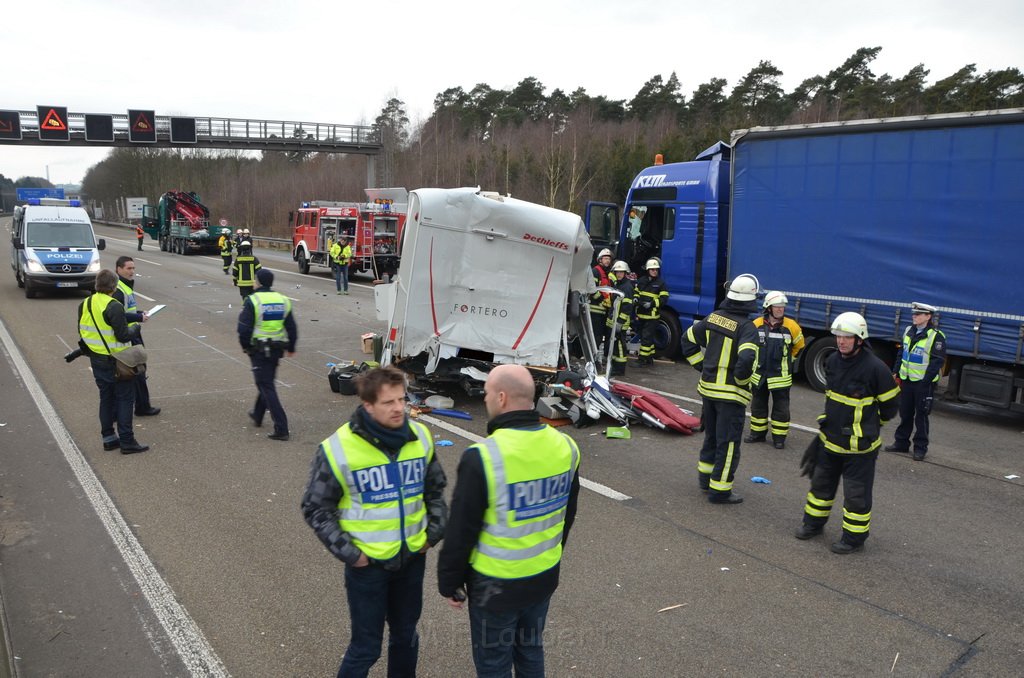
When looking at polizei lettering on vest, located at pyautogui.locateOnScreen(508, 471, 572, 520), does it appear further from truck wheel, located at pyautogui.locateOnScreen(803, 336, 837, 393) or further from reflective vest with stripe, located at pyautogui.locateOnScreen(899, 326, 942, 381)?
truck wheel, located at pyautogui.locateOnScreen(803, 336, 837, 393)

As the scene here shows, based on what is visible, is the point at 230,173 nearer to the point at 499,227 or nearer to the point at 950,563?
the point at 499,227

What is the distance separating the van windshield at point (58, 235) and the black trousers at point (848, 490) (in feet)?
64.4

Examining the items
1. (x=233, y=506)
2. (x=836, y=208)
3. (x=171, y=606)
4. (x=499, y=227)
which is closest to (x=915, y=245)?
(x=836, y=208)

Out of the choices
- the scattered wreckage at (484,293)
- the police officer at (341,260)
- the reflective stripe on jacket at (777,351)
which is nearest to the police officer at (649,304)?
the scattered wreckage at (484,293)

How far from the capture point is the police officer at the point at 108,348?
7055 millimetres

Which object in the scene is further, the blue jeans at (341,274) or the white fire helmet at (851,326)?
the blue jeans at (341,274)

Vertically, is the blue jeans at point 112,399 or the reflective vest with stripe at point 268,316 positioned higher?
the reflective vest with stripe at point 268,316

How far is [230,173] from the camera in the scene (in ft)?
273

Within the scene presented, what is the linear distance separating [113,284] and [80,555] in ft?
9.81

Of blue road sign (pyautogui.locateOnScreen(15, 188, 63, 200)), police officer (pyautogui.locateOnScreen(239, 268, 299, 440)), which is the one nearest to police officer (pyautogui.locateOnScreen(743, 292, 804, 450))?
police officer (pyautogui.locateOnScreen(239, 268, 299, 440))

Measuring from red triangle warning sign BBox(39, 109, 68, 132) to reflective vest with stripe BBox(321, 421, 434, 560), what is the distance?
38.8m

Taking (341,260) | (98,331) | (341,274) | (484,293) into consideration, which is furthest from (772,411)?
(341,274)

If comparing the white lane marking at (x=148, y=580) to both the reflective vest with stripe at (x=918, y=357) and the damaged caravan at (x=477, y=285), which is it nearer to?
the damaged caravan at (x=477, y=285)

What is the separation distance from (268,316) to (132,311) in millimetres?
1481
